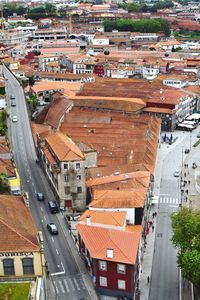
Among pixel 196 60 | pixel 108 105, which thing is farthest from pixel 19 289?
pixel 196 60

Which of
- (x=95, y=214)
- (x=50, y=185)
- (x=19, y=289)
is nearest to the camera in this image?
(x=19, y=289)

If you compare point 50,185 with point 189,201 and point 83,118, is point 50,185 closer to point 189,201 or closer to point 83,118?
point 189,201

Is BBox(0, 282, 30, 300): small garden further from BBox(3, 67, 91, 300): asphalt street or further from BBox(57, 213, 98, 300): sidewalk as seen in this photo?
BBox(57, 213, 98, 300): sidewalk

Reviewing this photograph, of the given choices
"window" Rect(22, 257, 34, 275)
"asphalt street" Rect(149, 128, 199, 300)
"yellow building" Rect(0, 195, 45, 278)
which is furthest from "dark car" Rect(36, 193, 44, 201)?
"window" Rect(22, 257, 34, 275)

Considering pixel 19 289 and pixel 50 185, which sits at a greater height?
pixel 19 289

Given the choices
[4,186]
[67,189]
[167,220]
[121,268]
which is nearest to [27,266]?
[121,268]

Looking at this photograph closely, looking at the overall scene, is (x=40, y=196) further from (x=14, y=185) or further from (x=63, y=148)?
(x=14, y=185)
